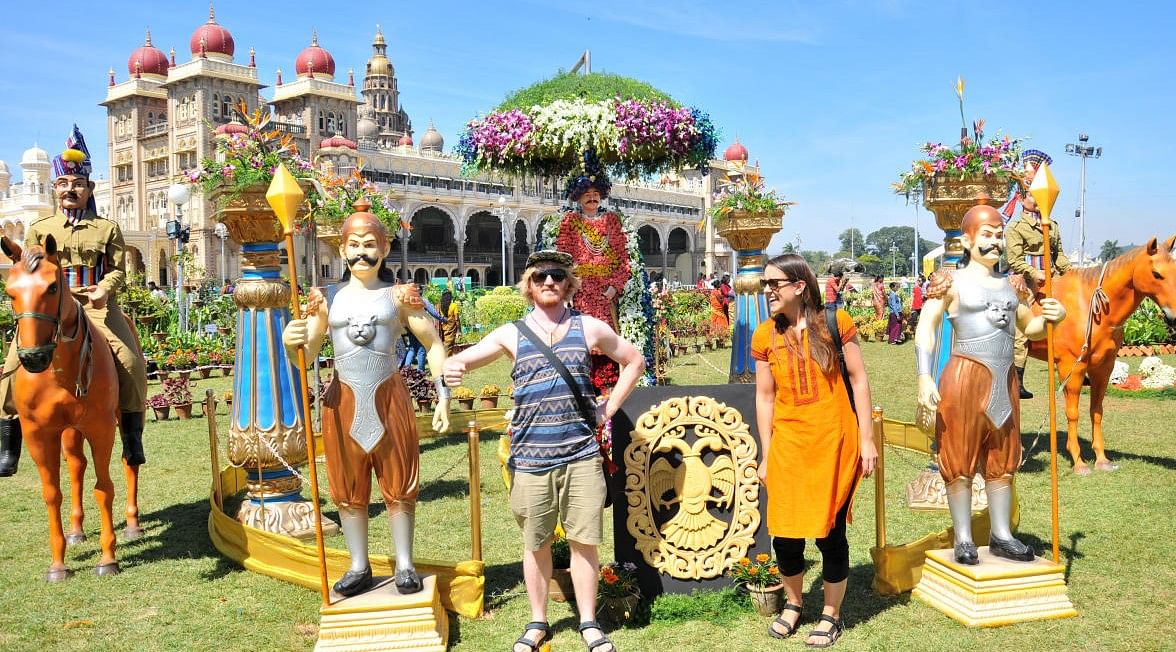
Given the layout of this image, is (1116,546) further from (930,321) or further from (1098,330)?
(1098,330)

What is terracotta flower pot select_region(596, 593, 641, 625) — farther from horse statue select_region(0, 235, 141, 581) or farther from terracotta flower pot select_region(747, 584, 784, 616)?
horse statue select_region(0, 235, 141, 581)

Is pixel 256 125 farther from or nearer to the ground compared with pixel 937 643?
farther from the ground

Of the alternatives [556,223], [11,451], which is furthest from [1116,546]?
[11,451]

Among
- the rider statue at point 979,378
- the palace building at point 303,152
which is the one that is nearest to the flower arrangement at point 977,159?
the rider statue at point 979,378

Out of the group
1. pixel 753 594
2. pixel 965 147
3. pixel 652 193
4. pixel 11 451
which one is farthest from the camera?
pixel 652 193

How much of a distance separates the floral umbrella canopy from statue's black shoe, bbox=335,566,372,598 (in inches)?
156

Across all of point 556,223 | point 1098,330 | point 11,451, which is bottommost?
point 11,451

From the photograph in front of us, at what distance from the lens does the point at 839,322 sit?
410 cm

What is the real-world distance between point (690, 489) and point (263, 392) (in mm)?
3513

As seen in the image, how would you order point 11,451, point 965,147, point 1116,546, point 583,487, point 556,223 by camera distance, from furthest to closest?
point 556,223
point 965,147
point 11,451
point 1116,546
point 583,487

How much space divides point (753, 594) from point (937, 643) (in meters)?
0.92

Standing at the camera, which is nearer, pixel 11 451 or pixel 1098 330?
pixel 11 451

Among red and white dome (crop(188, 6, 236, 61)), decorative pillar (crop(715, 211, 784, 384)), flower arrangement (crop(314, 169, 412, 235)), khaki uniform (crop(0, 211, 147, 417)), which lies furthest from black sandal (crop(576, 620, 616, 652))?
red and white dome (crop(188, 6, 236, 61))

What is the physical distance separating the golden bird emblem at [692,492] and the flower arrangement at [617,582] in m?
0.28
